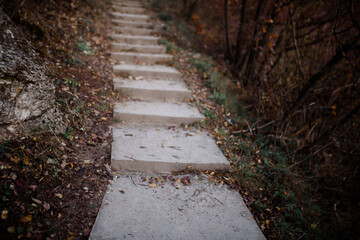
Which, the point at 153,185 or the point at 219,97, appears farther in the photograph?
the point at 219,97

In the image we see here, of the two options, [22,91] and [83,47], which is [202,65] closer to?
[83,47]

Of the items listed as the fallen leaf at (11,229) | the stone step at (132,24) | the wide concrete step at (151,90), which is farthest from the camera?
the stone step at (132,24)

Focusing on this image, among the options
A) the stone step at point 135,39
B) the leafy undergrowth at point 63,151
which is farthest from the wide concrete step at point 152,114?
the stone step at point 135,39

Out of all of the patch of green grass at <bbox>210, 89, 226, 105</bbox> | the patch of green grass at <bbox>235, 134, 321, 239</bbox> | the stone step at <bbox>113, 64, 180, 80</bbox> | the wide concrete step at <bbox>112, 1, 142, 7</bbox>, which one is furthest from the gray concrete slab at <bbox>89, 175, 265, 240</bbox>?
the wide concrete step at <bbox>112, 1, 142, 7</bbox>

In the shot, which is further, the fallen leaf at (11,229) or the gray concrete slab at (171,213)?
the gray concrete slab at (171,213)

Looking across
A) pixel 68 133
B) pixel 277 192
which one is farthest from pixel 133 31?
pixel 277 192

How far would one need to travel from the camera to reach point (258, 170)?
288cm

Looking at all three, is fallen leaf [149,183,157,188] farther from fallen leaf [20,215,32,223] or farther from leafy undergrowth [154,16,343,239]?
fallen leaf [20,215,32,223]

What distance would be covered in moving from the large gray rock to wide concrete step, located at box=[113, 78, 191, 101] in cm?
136

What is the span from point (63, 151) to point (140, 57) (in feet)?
9.48

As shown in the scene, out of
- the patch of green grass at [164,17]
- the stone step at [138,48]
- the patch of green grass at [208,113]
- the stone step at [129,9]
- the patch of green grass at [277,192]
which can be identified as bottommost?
the patch of green grass at [277,192]

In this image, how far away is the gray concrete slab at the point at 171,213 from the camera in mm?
1982

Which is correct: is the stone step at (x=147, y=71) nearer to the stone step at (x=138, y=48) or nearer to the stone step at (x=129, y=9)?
the stone step at (x=138, y=48)

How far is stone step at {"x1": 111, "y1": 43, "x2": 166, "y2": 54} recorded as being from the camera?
4.88 metres
